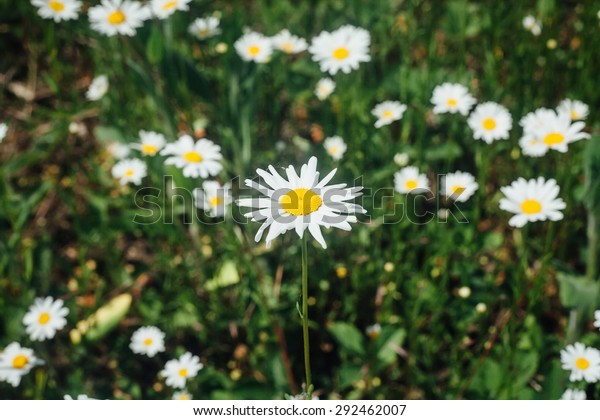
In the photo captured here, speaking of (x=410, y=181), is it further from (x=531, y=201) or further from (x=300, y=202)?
(x=300, y=202)

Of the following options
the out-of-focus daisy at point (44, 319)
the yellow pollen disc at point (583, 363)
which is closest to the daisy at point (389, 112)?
the yellow pollen disc at point (583, 363)

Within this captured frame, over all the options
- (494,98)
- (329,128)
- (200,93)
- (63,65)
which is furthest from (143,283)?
(494,98)

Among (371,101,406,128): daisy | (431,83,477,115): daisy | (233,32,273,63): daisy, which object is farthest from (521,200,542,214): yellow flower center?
(233,32,273,63): daisy

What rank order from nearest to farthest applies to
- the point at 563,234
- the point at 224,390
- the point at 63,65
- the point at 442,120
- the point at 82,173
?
the point at 224,390, the point at 563,234, the point at 442,120, the point at 82,173, the point at 63,65

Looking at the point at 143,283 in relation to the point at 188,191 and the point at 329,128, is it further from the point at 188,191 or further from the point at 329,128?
the point at 329,128

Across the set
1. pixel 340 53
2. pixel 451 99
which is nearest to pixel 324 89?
pixel 340 53

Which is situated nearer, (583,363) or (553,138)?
(583,363)

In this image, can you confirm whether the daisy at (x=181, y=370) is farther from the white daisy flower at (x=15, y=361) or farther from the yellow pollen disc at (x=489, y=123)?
the yellow pollen disc at (x=489, y=123)
